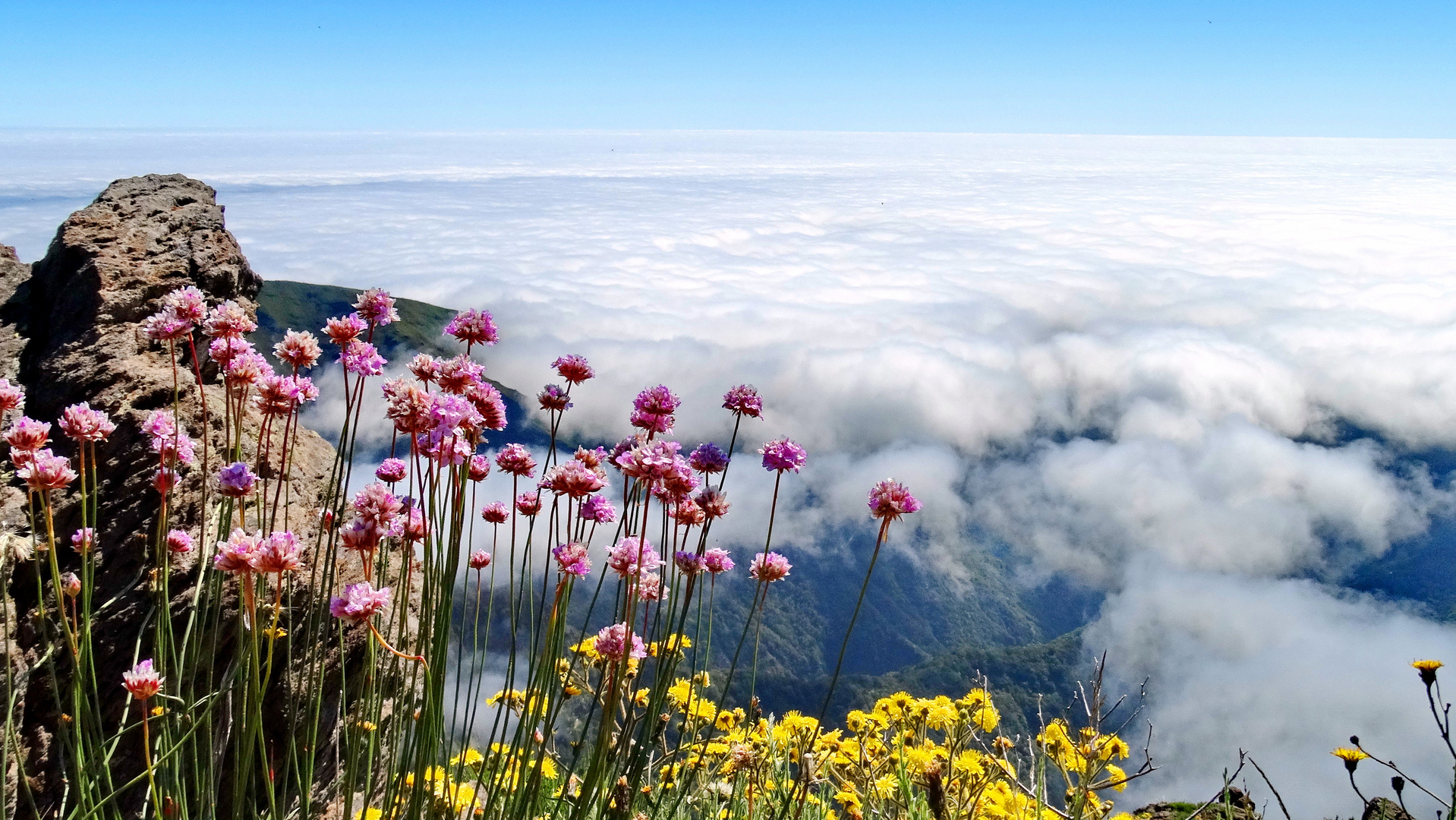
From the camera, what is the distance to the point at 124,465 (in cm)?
448

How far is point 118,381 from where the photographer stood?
4812 mm

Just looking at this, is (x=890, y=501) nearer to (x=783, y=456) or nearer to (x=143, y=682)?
(x=783, y=456)

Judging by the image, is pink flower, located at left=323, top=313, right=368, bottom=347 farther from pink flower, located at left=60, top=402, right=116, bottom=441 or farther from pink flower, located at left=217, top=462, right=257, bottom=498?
pink flower, located at left=60, top=402, right=116, bottom=441

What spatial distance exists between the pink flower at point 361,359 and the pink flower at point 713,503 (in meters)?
1.29

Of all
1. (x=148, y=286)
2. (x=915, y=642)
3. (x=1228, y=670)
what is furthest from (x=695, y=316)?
(x=148, y=286)

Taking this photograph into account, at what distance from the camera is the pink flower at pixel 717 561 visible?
3.42 m

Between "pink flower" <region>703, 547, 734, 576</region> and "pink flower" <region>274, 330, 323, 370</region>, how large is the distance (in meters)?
1.69

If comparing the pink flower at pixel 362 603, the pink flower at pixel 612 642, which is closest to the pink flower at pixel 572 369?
the pink flower at pixel 612 642

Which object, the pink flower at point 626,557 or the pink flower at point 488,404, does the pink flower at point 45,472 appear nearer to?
the pink flower at point 488,404

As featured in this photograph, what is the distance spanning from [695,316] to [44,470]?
19484cm

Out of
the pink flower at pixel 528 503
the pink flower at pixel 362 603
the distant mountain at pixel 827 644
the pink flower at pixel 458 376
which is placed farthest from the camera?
the distant mountain at pixel 827 644

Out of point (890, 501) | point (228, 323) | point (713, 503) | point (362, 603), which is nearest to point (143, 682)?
point (362, 603)

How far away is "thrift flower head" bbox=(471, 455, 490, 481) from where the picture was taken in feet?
11.9

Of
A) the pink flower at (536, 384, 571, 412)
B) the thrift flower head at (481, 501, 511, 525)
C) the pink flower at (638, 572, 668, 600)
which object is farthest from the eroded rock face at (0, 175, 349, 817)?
the pink flower at (638, 572, 668, 600)
